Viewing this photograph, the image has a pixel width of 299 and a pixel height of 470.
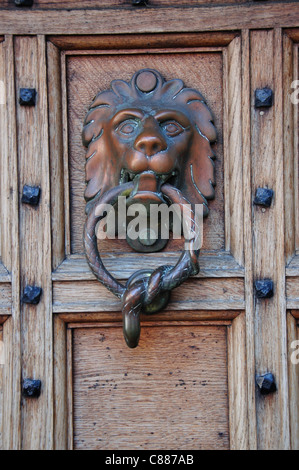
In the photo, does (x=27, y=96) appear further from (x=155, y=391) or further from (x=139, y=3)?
(x=155, y=391)

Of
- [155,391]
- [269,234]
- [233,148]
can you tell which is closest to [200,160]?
[233,148]

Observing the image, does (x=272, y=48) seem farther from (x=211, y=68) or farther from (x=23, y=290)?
(x=23, y=290)

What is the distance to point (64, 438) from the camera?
0.77m

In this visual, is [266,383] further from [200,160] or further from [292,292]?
[200,160]

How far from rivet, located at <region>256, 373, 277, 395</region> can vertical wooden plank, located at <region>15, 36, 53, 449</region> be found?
1.04 ft

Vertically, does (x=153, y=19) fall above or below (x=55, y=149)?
above

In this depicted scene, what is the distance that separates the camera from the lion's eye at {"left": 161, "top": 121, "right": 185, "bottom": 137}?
75 centimetres

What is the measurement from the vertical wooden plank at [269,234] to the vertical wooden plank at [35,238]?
0.32 meters

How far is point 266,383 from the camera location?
743 millimetres

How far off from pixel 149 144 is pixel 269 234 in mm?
231

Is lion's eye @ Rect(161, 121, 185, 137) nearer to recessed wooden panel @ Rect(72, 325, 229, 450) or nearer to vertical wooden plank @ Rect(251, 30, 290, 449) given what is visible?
vertical wooden plank @ Rect(251, 30, 290, 449)

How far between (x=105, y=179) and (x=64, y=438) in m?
0.41

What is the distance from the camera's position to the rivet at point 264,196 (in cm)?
76

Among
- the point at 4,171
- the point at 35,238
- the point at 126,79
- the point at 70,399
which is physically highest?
the point at 126,79
